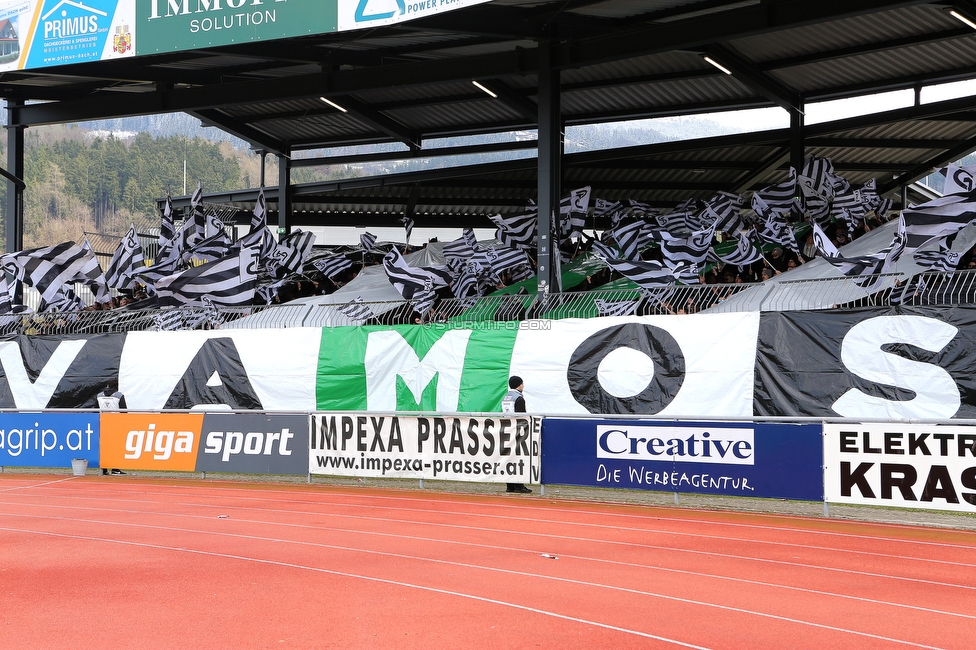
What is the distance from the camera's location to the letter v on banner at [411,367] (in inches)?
805

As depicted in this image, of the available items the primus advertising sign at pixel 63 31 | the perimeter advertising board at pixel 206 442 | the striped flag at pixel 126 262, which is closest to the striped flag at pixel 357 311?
the perimeter advertising board at pixel 206 442

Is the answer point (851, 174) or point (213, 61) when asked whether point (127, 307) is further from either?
point (851, 174)

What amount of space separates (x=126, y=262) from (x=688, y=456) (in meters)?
19.6

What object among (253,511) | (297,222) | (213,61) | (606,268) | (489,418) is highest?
(213,61)

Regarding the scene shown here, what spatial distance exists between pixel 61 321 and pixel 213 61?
28.7 feet

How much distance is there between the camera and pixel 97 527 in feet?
45.8

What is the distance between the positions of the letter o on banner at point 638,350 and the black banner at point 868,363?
162 cm

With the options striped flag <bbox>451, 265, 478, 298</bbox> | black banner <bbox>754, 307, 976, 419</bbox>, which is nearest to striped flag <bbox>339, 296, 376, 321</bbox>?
striped flag <bbox>451, 265, 478, 298</bbox>

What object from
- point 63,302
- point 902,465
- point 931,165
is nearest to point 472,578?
point 902,465

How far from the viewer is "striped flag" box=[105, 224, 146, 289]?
29.0 meters

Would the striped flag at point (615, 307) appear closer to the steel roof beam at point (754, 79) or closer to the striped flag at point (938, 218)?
the striped flag at point (938, 218)

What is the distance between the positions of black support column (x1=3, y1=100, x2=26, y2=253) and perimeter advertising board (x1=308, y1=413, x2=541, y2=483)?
58.1 ft

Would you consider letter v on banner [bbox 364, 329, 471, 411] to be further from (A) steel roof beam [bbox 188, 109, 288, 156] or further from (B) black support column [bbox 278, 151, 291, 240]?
(B) black support column [bbox 278, 151, 291, 240]

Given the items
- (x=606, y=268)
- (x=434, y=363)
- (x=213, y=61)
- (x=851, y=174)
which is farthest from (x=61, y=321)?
(x=851, y=174)
